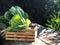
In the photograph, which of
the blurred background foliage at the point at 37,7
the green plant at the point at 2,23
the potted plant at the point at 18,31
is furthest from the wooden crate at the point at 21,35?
the blurred background foliage at the point at 37,7

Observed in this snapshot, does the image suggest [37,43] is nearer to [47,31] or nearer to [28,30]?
[28,30]

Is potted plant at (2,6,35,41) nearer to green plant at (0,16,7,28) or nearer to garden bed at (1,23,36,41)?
garden bed at (1,23,36,41)

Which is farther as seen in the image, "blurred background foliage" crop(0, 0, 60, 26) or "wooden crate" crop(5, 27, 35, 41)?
"blurred background foliage" crop(0, 0, 60, 26)

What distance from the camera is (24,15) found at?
306 cm

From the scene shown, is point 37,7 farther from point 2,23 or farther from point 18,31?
point 18,31

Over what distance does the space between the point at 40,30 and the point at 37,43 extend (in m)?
0.71

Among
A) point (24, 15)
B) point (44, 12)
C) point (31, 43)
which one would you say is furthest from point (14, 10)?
point (44, 12)

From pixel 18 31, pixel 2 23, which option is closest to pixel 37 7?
pixel 2 23

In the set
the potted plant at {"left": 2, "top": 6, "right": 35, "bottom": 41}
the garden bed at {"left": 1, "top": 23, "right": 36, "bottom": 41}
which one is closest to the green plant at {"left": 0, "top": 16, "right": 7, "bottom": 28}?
the potted plant at {"left": 2, "top": 6, "right": 35, "bottom": 41}

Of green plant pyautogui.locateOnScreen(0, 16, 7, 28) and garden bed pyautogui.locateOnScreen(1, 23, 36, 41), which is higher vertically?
green plant pyautogui.locateOnScreen(0, 16, 7, 28)

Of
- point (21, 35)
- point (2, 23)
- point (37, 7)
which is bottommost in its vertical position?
point (21, 35)

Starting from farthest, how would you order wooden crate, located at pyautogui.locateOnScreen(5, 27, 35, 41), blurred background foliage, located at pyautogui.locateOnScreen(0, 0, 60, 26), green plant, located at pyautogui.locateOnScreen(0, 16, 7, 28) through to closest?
blurred background foliage, located at pyautogui.locateOnScreen(0, 0, 60, 26) → green plant, located at pyautogui.locateOnScreen(0, 16, 7, 28) → wooden crate, located at pyautogui.locateOnScreen(5, 27, 35, 41)

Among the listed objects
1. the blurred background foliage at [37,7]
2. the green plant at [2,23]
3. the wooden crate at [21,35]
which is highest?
the blurred background foliage at [37,7]

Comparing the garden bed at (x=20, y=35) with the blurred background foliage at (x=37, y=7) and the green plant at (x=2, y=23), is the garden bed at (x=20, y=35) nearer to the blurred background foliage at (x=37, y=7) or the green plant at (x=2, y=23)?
the green plant at (x=2, y=23)
